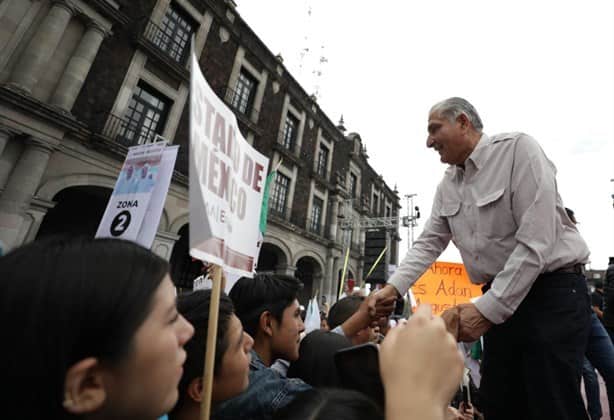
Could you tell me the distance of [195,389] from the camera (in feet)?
4.14

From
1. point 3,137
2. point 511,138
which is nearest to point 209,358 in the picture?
point 511,138

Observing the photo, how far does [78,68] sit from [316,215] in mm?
11807

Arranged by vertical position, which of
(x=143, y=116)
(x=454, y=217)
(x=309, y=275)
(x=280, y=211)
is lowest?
(x=454, y=217)

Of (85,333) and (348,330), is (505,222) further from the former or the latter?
(85,333)

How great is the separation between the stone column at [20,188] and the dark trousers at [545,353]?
790cm

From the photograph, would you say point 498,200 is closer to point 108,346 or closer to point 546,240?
point 546,240

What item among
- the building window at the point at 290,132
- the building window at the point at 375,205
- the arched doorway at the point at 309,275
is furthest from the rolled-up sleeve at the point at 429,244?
the building window at the point at 375,205

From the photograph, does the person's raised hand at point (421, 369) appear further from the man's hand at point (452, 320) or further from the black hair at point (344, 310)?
the black hair at point (344, 310)

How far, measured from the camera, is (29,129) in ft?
20.9

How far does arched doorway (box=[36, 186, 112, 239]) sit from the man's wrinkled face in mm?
8762

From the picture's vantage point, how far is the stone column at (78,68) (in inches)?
274

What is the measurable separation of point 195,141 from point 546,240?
1.47 meters

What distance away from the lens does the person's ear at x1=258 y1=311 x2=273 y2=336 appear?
212 cm

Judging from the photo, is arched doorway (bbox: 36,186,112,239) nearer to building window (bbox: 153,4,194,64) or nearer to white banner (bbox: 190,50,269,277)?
building window (bbox: 153,4,194,64)
